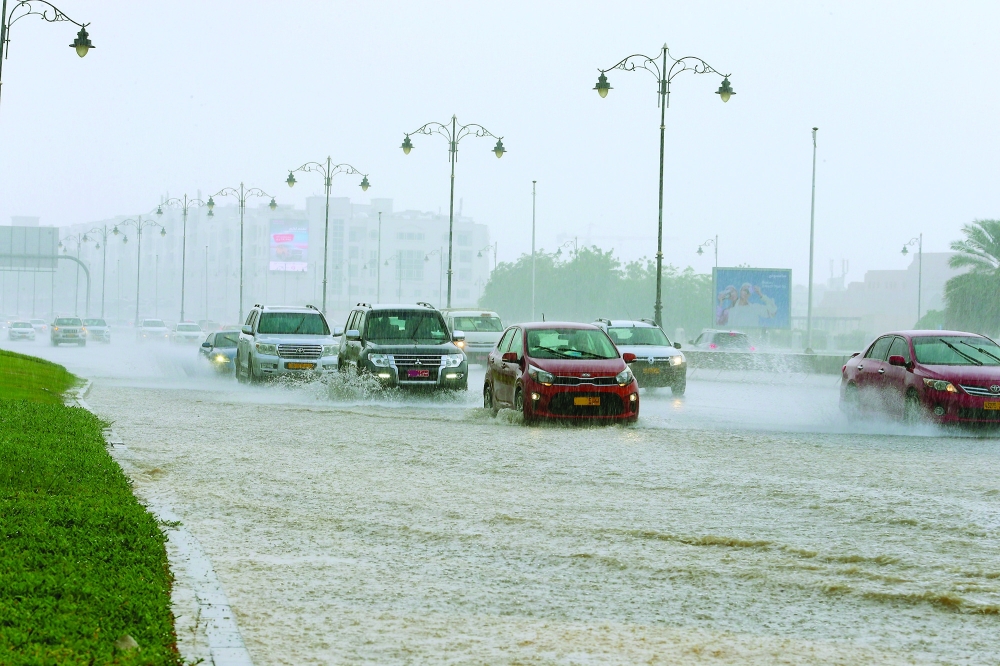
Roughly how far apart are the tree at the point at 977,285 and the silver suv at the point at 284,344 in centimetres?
3789

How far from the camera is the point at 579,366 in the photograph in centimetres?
1789

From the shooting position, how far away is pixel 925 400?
57.8 ft

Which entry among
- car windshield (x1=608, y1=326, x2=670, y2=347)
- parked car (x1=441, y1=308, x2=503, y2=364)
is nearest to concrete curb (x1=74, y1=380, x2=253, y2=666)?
car windshield (x1=608, y1=326, x2=670, y2=347)

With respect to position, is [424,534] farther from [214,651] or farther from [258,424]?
[258,424]

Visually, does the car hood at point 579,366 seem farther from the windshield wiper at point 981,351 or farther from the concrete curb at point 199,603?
the concrete curb at point 199,603

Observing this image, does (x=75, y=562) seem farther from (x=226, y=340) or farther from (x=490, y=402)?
(x=226, y=340)

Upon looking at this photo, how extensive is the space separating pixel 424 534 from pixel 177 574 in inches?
89.1

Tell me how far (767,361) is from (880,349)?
Result: 21082mm

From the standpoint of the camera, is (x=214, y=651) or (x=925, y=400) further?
(x=925, y=400)

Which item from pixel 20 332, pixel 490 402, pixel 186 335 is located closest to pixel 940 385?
pixel 490 402

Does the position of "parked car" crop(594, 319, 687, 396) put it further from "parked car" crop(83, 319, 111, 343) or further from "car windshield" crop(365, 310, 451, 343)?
"parked car" crop(83, 319, 111, 343)

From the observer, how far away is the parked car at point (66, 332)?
64.6 m

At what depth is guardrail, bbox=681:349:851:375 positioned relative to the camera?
38.3 meters

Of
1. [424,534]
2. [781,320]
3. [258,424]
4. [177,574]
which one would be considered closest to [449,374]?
[258,424]
